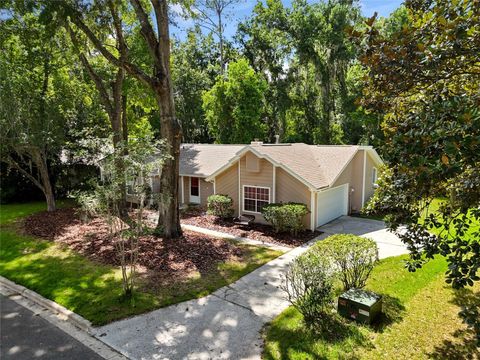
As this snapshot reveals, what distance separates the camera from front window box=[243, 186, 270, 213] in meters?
16.4

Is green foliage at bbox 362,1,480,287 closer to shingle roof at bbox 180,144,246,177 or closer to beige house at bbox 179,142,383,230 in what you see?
beige house at bbox 179,142,383,230

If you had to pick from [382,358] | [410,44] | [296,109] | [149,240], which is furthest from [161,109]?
[296,109]

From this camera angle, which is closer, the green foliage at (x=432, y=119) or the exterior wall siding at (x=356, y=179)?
the green foliage at (x=432, y=119)

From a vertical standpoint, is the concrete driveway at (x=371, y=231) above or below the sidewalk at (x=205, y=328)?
above

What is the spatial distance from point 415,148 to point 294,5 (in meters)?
32.5

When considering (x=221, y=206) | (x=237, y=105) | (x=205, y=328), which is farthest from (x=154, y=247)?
(x=237, y=105)

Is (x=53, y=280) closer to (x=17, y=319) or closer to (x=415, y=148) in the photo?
(x=17, y=319)

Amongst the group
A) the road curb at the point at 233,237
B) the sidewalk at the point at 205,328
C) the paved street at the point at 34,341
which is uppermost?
the road curb at the point at 233,237

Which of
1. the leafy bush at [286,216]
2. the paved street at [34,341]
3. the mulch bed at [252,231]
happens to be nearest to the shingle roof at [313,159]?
the leafy bush at [286,216]

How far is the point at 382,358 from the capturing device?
596 cm

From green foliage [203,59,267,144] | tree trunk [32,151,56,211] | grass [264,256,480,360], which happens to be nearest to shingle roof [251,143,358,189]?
grass [264,256,480,360]

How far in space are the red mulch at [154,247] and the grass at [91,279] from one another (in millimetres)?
484

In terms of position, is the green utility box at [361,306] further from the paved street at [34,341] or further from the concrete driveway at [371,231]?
the paved street at [34,341]

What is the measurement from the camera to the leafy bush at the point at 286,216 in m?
14.4
